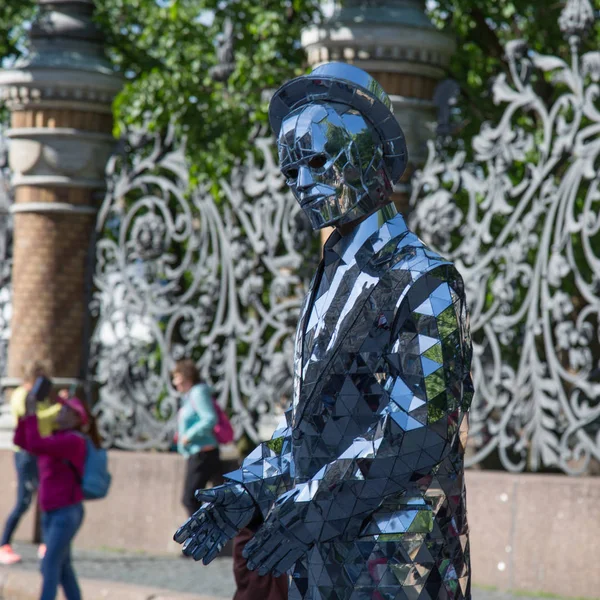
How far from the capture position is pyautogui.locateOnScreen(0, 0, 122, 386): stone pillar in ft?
32.4

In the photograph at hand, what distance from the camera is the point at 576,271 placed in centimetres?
716

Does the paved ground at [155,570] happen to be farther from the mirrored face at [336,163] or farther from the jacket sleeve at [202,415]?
the mirrored face at [336,163]

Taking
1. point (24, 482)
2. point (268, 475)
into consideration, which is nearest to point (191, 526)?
point (268, 475)

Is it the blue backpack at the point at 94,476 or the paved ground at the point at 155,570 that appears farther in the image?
the paved ground at the point at 155,570

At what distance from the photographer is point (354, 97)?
257cm

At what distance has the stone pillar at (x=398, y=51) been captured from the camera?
26.2 feet

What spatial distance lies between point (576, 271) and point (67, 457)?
9.93 feet

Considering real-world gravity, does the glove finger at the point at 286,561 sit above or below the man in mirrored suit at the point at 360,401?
below

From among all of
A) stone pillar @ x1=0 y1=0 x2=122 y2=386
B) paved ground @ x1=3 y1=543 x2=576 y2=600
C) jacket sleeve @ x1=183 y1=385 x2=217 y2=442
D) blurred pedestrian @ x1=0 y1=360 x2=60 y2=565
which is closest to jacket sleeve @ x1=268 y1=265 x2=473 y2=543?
paved ground @ x1=3 y1=543 x2=576 y2=600

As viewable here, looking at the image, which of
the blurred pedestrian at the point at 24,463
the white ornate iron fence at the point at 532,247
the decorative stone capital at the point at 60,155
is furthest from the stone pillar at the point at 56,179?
the white ornate iron fence at the point at 532,247

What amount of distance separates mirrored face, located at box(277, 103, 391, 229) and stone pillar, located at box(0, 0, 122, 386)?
7.50 m

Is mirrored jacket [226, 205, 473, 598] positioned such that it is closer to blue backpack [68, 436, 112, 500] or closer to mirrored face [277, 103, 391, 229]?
mirrored face [277, 103, 391, 229]

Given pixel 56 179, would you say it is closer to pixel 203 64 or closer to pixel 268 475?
pixel 203 64

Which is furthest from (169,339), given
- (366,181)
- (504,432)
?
(366,181)
